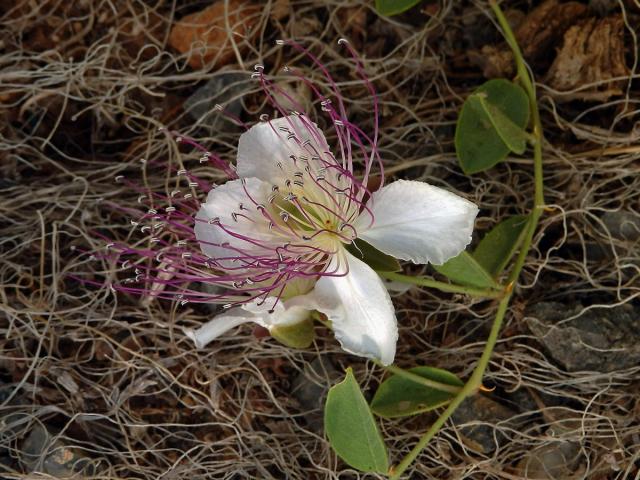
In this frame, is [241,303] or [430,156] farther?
[430,156]

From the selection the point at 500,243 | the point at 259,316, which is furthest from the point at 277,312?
the point at 500,243

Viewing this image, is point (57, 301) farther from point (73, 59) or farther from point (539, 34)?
point (539, 34)

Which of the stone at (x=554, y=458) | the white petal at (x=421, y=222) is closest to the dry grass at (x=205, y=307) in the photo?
the stone at (x=554, y=458)

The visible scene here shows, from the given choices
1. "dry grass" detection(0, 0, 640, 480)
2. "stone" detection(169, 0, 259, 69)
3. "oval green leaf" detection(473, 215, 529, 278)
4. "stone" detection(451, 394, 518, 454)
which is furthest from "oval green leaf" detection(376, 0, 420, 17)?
"stone" detection(451, 394, 518, 454)

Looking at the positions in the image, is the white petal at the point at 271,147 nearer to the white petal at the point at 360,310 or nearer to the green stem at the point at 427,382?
the white petal at the point at 360,310

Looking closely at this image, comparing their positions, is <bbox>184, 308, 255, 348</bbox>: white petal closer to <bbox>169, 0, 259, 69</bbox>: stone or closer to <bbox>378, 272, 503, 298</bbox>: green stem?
<bbox>378, 272, 503, 298</bbox>: green stem

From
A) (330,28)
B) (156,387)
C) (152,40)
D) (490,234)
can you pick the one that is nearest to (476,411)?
(490,234)
